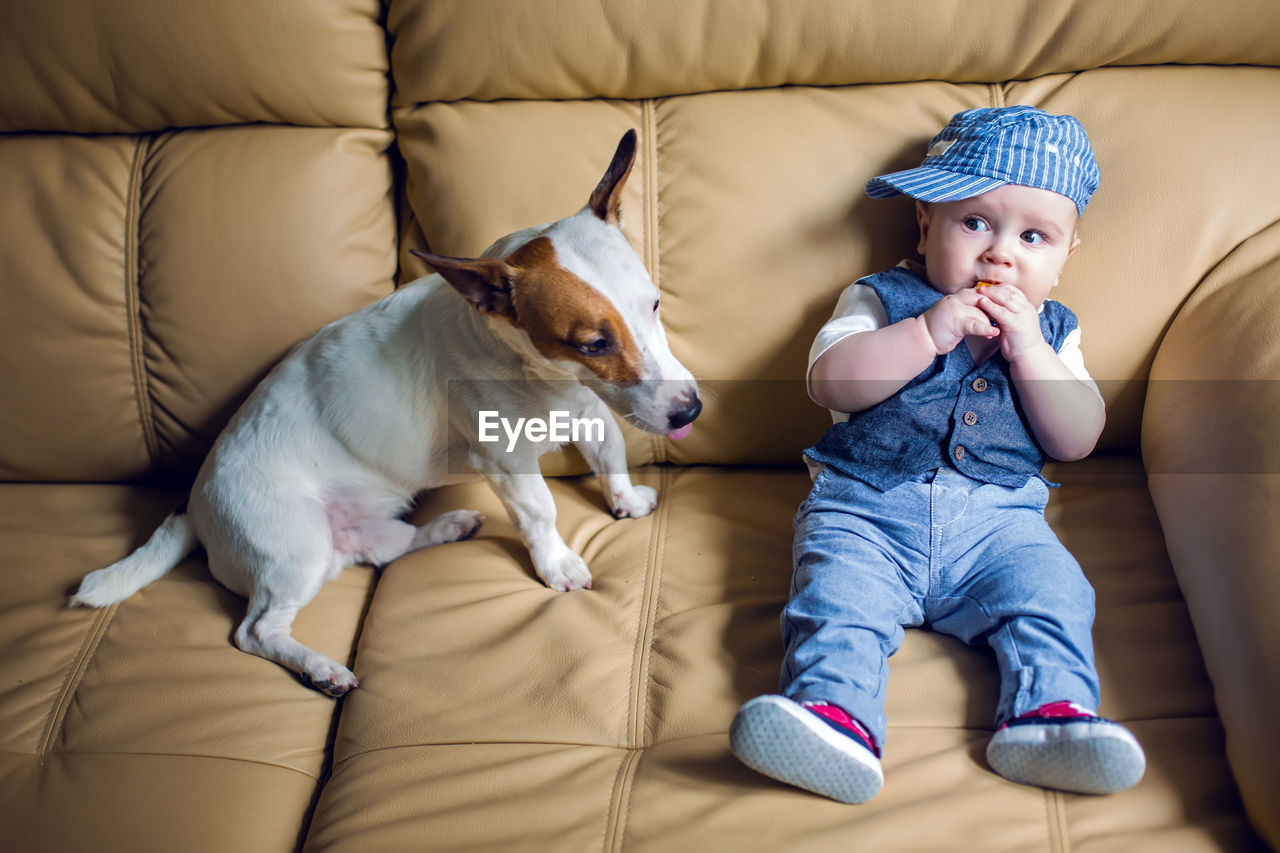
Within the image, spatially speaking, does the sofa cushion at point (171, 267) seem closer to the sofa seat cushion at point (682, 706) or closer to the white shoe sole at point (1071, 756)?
the sofa seat cushion at point (682, 706)

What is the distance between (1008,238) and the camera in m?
Result: 1.33

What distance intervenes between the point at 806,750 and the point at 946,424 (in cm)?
60

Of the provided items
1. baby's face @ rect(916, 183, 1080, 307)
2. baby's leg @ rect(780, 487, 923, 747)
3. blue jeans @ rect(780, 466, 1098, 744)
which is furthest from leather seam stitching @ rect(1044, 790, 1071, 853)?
baby's face @ rect(916, 183, 1080, 307)

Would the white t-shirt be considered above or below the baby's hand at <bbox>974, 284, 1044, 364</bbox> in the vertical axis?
below

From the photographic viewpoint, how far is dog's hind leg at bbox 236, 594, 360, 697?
141 centimetres

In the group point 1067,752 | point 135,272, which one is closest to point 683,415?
point 1067,752

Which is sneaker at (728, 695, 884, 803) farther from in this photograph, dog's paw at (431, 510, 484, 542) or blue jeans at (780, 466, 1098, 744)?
dog's paw at (431, 510, 484, 542)

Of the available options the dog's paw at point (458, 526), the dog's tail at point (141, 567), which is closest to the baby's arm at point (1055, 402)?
the dog's paw at point (458, 526)

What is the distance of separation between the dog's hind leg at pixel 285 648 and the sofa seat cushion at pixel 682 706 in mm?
42

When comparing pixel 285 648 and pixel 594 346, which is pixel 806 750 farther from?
pixel 285 648

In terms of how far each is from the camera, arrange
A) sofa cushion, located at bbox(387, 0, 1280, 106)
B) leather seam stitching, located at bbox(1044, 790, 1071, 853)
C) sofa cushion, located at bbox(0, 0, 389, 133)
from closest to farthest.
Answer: leather seam stitching, located at bbox(1044, 790, 1071, 853) < sofa cushion, located at bbox(387, 0, 1280, 106) < sofa cushion, located at bbox(0, 0, 389, 133)

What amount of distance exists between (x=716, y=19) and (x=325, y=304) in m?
0.94

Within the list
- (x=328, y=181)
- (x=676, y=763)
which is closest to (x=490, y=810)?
(x=676, y=763)

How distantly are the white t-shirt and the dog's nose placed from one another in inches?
9.8
